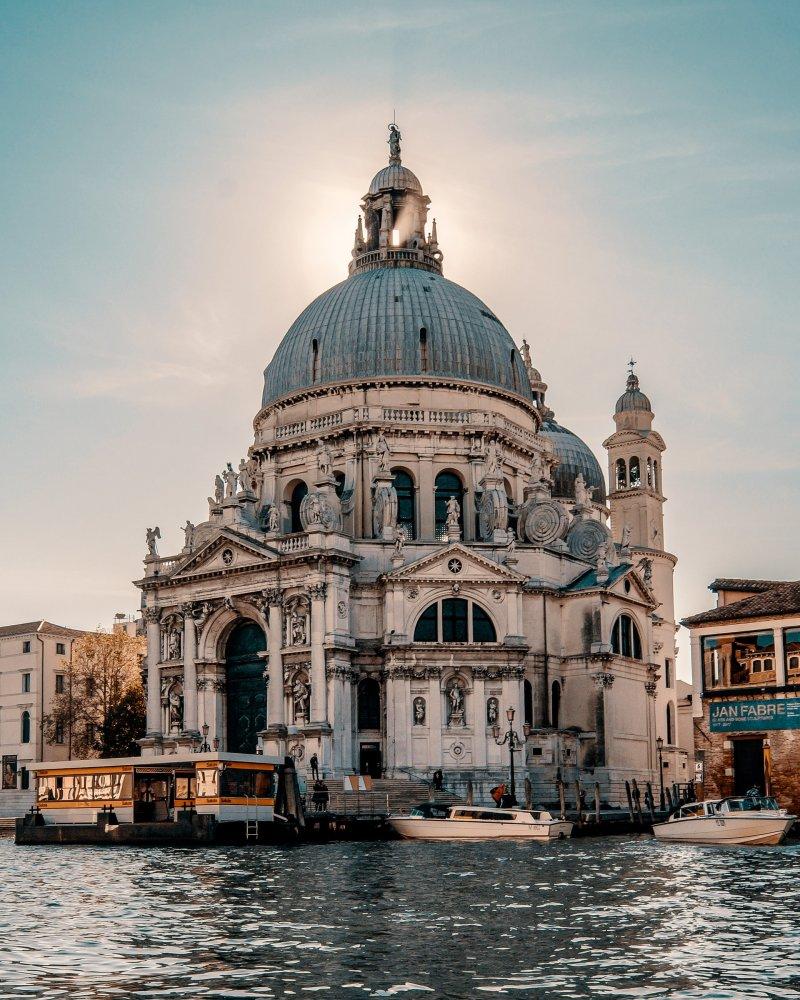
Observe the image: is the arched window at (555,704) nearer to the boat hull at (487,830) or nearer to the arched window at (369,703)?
the arched window at (369,703)

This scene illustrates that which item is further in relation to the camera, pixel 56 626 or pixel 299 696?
pixel 56 626

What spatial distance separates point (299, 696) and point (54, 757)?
2753 cm

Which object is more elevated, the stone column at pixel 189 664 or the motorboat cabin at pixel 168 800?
the stone column at pixel 189 664

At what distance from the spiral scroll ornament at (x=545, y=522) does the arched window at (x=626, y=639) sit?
4.87 metres

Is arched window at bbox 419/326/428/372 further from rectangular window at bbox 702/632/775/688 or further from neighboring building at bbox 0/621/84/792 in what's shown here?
neighboring building at bbox 0/621/84/792

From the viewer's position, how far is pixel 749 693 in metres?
47.6

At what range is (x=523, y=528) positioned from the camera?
66.8 meters

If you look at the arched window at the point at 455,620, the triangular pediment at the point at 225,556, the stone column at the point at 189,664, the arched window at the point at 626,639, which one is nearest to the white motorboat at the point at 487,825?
the arched window at the point at 455,620

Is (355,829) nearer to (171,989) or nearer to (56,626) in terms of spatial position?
(171,989)

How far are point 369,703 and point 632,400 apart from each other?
34.8 m

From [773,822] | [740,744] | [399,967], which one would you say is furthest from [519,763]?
[399,967]

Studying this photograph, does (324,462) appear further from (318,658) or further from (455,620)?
(318,658)

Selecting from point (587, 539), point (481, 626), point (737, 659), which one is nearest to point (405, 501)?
point (481, 626)

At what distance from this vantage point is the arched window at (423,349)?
6719cm
